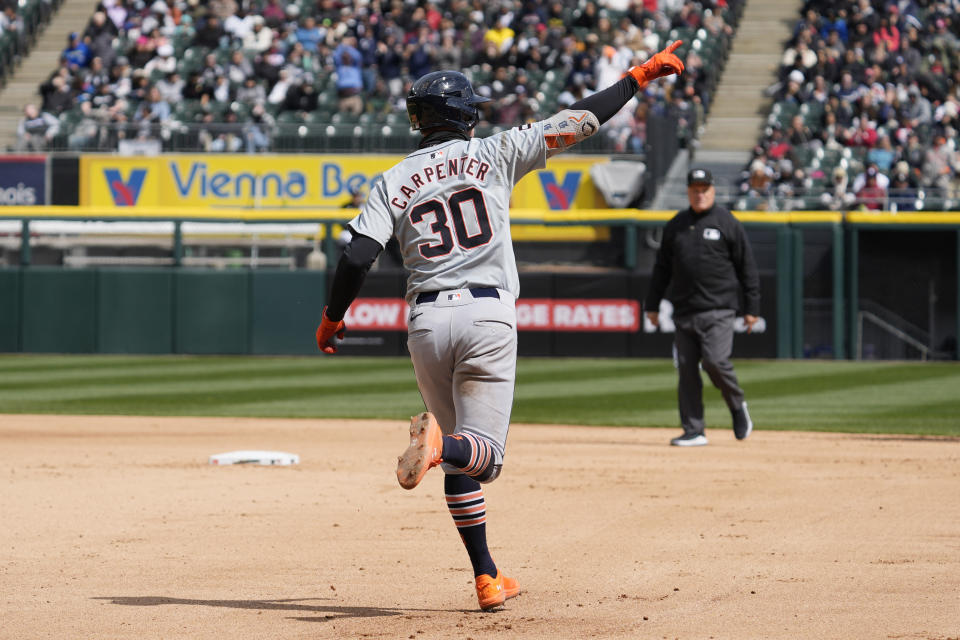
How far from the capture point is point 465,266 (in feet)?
16.0

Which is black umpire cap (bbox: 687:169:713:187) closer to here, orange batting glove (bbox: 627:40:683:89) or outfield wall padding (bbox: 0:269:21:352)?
orange batting glove (bbox: 627:40:683:89)

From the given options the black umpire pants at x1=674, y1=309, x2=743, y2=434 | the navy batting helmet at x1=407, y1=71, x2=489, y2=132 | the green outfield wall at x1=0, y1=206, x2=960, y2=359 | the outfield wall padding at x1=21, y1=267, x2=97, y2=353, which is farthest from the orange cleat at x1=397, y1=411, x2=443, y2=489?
the outfield wall padding at x1=21, y1=267, x2=97, y2=353

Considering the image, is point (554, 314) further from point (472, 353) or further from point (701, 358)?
point (472, 353)

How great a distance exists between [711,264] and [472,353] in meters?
5.37

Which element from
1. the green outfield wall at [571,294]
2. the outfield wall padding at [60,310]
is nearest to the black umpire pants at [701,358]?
the green outfield wall at [571,294]

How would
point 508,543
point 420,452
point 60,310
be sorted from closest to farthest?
point 420,452, point 508,543, point 60,310

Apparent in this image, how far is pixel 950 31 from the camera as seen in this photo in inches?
947

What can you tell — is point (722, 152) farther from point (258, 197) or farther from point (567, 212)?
point (258, 197)

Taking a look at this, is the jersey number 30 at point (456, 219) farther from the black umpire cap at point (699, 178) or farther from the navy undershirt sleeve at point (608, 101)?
the black umpire cap at point (699, 178)

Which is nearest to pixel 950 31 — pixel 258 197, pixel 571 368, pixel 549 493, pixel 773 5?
pixel 773 5

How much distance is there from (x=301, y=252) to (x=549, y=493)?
1378 centimetres

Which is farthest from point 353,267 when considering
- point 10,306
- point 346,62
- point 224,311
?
point 346,62

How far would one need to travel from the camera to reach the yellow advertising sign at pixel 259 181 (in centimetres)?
2264

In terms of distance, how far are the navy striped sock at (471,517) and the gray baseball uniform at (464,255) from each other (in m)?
0.15
